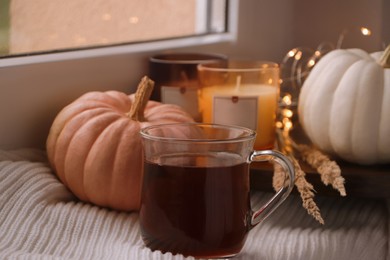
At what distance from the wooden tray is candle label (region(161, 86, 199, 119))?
8.5 inches

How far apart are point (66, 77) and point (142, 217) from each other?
0.33 meters

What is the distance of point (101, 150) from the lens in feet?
2.85

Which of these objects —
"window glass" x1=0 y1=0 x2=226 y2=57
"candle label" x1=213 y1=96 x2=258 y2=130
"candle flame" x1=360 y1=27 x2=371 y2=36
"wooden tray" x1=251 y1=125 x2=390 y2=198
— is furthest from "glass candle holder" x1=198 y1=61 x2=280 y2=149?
"candle flame" x1=360 y1=27 x2=371 y2=36

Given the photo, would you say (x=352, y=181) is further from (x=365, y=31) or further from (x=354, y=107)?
(x=365, y=31)

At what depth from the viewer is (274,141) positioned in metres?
1.07

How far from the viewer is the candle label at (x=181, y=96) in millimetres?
1104

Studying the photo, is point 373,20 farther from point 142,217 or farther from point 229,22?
point 142,217

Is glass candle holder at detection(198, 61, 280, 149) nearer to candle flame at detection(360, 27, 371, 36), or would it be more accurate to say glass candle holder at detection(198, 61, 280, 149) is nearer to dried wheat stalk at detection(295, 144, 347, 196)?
dried wheat stalk at detection(295, 144, 347, 196)

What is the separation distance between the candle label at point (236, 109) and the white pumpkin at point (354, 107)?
3.3 inches

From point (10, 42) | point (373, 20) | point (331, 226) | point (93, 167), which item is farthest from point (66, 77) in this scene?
point (373, 20)

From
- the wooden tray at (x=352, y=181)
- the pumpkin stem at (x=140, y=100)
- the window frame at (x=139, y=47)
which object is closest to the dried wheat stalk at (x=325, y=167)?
the wooden tray at (x=352, y=181)

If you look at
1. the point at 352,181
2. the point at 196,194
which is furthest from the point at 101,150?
the point at 352,181

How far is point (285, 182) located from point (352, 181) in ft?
0.49

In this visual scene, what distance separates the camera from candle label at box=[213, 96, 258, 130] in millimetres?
1009
